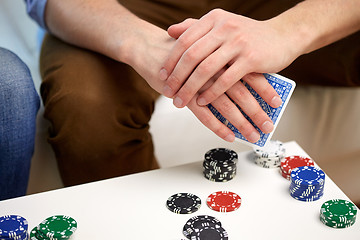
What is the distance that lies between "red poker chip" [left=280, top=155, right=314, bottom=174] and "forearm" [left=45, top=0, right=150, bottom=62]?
1.48ft

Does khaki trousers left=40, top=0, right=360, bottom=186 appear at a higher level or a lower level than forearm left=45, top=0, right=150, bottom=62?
lower

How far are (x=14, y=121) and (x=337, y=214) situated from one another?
754mm

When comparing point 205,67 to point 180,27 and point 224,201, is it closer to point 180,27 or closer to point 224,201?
point 180,27

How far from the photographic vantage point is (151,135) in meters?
1.52

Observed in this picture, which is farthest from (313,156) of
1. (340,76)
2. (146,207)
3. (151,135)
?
(146,207)

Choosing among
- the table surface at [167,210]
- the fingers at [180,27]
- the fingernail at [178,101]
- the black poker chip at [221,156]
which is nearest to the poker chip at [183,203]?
the table surface at [167,210]

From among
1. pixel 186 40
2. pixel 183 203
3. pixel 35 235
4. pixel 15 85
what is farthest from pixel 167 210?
pixel 15 85

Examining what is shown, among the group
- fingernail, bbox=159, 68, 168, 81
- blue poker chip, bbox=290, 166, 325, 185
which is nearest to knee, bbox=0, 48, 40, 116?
fingernail, bbox=159, 68, 168, 81

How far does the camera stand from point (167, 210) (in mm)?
1060

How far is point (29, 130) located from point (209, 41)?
50 centimetres

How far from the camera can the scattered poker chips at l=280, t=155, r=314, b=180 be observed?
1.15 meters

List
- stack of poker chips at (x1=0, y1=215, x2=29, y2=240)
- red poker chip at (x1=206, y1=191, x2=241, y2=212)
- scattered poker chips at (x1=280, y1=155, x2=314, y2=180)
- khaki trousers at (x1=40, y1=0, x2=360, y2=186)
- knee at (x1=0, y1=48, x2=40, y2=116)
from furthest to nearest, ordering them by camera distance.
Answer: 1. khaki trousers at (x1=40, y1=0, x2=360, y2=186)
2. knee at (x1=0, y1=48, x2=40, y2=116)
3. scattered poker chips at (x1=280, y1=155, x2=314, y2=180)
4. red poker chip at (x1=206, y1=191, x2=241, y2=212)
5. stack of poker chips at (x1=0, y1=215, x2=29, y2=240)

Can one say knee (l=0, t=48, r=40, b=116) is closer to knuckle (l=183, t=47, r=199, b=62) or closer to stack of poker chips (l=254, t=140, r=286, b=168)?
knuckle (l=183, t=47, r=199, b=62)

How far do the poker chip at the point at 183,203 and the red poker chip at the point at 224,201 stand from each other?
0.03 metres
